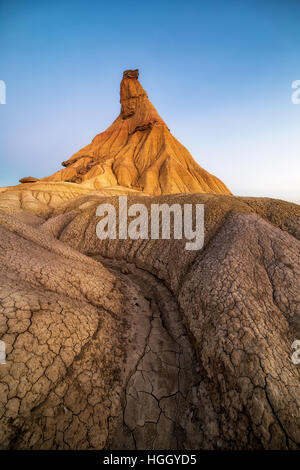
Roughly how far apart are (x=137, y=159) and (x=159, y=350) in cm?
3231

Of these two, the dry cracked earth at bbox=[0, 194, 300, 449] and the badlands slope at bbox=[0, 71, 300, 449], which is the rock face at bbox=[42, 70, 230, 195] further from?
the dry cracked earth at bbox=[0, 194, 300, 449]

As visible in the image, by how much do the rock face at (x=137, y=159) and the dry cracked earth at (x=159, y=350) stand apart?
23.0m

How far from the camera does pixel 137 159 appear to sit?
31.4m

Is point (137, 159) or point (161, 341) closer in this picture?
point (161, 341)

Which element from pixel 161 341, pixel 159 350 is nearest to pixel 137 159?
pixel 161 341

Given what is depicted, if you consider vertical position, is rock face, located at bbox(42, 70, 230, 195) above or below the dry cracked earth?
above

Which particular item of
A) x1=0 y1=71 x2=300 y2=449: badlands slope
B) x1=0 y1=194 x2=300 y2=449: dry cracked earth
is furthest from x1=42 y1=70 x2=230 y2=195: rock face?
x1=0 y1=194 x2=300 y2=449: dry cracked earth

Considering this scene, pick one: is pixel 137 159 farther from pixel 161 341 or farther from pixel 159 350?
pixel 159 350

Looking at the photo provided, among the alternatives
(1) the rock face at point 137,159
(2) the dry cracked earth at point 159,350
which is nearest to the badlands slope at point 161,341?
(2) the dry cracked earth at point 159,350

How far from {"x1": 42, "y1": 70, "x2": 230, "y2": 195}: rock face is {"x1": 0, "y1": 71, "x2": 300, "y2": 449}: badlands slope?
2259cm

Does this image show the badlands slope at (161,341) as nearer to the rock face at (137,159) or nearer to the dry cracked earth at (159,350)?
the dry cracked earth at (159,350)

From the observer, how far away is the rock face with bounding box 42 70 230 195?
90.2 feet

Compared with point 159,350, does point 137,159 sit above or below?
above
